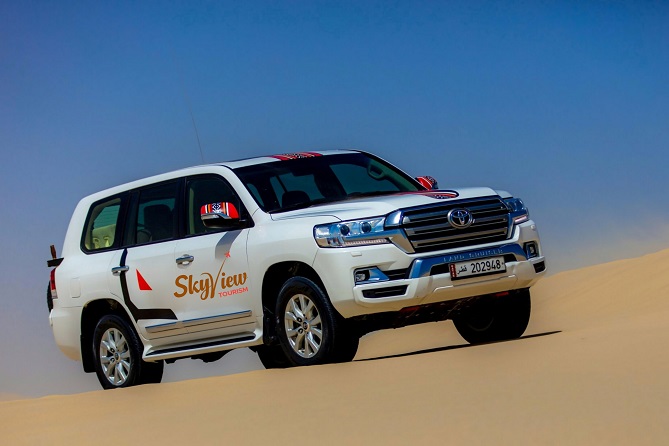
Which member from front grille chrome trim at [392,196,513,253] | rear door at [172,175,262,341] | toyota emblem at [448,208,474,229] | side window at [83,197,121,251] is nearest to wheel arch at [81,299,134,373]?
side window at [83,197,121,251]

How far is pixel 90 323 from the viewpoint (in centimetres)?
1253

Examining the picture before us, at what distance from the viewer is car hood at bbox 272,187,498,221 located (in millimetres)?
9930

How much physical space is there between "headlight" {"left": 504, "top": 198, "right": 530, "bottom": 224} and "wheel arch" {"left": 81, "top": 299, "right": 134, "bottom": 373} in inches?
162

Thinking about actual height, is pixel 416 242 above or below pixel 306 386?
above

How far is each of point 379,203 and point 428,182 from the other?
167cm

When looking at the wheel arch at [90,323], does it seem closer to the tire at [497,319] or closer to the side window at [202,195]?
the side window at [202,195]

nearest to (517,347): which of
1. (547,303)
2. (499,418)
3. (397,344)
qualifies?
(499,418)

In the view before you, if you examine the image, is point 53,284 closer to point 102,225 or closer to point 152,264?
point 102,225

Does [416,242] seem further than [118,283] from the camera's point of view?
No

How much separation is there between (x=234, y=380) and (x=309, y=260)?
1.11 m

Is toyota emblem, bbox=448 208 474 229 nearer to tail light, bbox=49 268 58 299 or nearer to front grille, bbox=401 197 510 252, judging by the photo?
front grille, bbox=401 197 510 252

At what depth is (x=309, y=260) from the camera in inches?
392

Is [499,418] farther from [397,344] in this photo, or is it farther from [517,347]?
[397,344]

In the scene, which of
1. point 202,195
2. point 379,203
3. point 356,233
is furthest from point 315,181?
point 356,233
